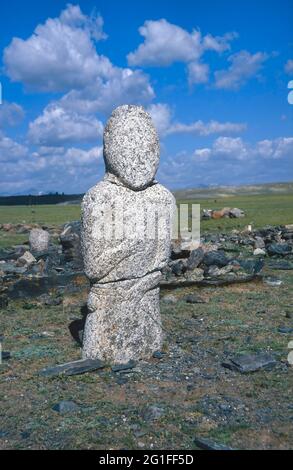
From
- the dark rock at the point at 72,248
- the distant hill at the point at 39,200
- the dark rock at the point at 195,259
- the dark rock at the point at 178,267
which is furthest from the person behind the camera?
the distant hill at the point at 39,200

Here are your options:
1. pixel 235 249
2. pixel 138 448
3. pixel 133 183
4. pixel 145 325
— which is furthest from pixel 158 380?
pixel 235 249

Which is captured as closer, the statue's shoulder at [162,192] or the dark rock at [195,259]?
the statue's shoulder at [162,192]

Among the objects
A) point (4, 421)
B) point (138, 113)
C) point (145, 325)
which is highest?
point (138, 113)

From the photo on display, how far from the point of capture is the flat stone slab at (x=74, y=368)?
26.8 feet

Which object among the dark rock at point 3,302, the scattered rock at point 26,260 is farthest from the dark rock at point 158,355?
the scattered rock at point 26,260

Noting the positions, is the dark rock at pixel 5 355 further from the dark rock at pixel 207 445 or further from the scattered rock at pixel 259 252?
the scattered rock at pixel 259 252

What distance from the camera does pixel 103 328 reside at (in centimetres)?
865

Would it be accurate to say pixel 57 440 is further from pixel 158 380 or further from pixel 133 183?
pixel 133 183

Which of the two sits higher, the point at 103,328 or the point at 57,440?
the point at 103,328

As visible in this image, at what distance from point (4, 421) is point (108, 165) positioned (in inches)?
162

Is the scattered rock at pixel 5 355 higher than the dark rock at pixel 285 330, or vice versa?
the dark rock at pixel 285 330

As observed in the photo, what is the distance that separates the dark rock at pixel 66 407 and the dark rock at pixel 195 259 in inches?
398

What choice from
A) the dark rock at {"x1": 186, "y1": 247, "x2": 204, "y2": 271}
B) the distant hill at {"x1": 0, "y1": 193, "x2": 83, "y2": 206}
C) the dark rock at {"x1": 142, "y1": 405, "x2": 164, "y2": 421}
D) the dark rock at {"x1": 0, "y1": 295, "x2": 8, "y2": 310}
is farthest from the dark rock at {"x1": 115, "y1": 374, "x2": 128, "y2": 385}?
the distant hill at {"x1": 0, "y1": 193, "x2": 83, "y2": 206}

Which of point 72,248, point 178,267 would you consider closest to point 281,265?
point 178,267
